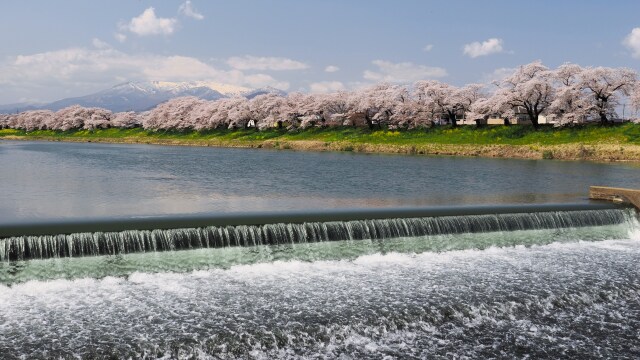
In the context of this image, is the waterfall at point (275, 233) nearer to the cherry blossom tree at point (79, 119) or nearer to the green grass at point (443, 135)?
the green grass at point (443, 135)

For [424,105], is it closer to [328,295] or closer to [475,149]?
[475,149]

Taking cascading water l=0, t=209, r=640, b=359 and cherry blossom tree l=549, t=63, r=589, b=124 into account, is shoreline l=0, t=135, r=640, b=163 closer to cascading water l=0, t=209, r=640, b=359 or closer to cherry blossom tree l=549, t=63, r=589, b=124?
cherry blossom tree l=549, t=63, r=589, b=124

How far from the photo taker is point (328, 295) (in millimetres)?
13328

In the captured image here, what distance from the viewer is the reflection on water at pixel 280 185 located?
73.8 ft

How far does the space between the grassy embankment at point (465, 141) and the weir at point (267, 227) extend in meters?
36.7

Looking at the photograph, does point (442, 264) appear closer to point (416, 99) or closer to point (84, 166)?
point (84, 166)

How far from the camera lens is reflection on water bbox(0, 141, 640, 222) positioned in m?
22.5

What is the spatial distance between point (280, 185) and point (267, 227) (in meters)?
13.8

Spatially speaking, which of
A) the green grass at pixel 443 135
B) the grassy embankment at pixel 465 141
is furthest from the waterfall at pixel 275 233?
the green grass at pixel 443 135

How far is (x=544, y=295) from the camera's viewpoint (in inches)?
532

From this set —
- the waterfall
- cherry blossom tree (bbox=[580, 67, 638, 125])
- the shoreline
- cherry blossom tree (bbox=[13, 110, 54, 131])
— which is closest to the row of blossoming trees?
cherry blossom tree (bbox=[580, 67, 638, 125])

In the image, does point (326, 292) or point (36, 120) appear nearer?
point (326, 292)

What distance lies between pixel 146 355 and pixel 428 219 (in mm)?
12008

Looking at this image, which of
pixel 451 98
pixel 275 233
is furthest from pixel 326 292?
pixel 451 98
